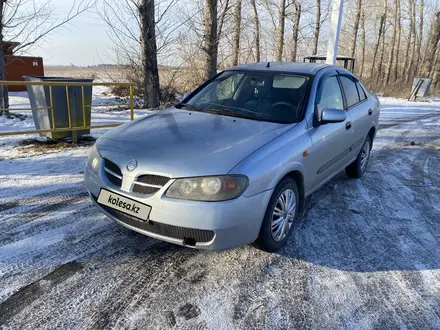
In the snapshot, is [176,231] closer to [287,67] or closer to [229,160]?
[229,160]

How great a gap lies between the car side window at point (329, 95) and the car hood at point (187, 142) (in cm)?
70

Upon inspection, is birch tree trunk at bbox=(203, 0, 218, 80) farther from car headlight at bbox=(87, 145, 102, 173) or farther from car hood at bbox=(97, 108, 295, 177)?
car headlight at bbox=(87, 145, 102, 173)

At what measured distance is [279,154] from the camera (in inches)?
109

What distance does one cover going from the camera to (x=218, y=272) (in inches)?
107

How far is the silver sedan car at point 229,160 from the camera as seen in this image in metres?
2.39

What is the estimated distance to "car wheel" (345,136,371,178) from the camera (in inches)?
195

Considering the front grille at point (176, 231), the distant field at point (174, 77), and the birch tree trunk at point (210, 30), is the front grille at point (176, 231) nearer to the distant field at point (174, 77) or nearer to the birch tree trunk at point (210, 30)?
the birch tree trunk at point (210, 30)

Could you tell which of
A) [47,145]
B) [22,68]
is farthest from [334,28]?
[22,68]

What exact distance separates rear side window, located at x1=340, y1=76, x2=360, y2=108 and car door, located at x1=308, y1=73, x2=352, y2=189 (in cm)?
21

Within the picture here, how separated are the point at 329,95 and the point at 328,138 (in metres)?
0.62

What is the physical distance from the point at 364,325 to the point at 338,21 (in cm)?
951

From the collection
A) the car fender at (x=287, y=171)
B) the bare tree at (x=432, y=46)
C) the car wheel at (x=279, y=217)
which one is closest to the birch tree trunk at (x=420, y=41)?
the bare tree at (x=432, y=46)

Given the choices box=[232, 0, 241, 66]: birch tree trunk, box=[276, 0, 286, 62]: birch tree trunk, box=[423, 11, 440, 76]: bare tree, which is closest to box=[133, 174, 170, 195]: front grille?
box=[232, 0, 241, 66]: birch tree trunk

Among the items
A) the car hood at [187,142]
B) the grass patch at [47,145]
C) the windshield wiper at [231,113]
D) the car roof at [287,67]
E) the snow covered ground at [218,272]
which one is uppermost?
the car roof at [287,67]
